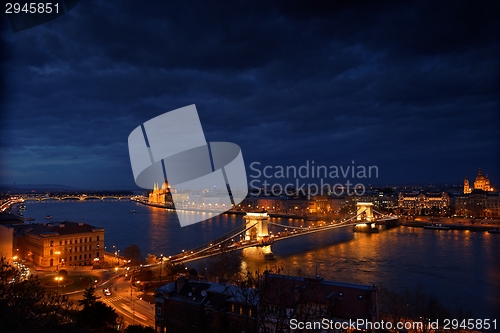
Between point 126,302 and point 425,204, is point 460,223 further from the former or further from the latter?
point 126,302

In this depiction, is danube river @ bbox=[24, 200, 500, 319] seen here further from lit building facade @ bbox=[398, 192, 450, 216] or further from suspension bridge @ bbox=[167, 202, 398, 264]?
lit building facade @ bbox=[398, 192, 450, 216]

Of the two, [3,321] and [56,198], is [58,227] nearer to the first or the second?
[3,321]

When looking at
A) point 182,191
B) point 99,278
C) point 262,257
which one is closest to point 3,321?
point 99,278

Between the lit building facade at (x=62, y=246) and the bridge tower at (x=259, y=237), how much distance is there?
297 cm

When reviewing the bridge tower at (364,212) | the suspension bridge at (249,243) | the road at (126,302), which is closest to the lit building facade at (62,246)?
the suspension bridge at (249,243)

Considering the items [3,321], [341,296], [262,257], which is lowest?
[262,257]

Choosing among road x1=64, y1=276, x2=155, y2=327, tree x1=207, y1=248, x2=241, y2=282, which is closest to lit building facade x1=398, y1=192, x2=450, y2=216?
tree x1=207, y1=248, x2=241, y2=282

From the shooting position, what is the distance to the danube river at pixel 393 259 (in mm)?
5184

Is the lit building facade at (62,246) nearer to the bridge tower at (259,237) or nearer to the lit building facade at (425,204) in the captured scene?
the bridge tower at (259,237)

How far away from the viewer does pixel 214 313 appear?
2.90 meters

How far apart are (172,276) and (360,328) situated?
11.0ft

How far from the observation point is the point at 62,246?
21.9ft

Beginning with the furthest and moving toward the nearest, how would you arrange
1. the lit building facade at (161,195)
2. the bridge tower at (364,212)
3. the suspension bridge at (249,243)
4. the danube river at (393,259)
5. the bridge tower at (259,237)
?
the lit building facade at (161,195)
the bridge tower at (364,212)
the bridge tower at (259,237)
the suspension bridge at (249,243)
the danube river at (393,259)

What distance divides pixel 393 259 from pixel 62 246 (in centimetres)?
579
